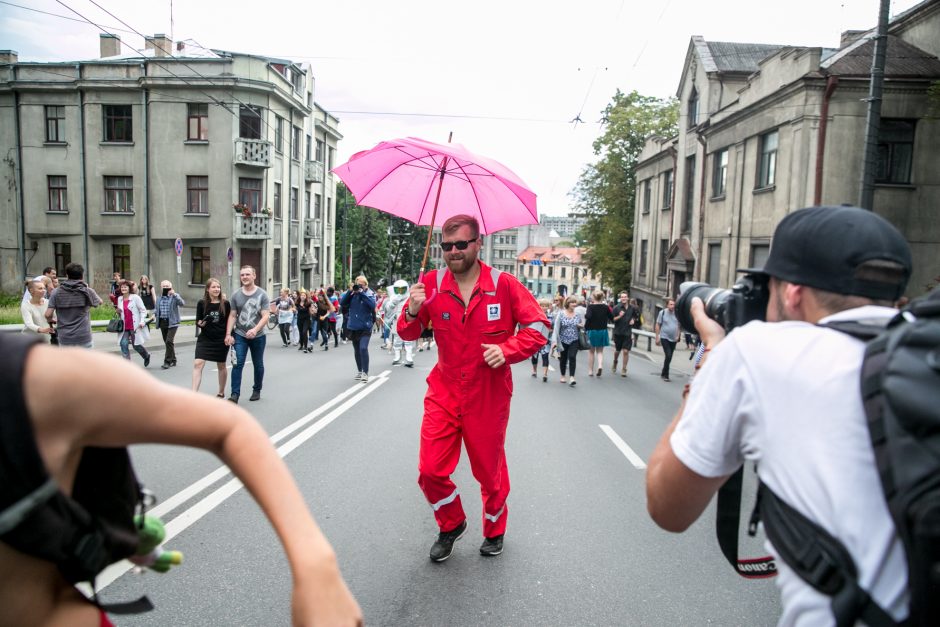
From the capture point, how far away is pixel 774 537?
146 cm

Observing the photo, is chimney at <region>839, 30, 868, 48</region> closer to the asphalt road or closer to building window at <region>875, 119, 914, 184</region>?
building window at <region>875, 119, 914, 184</region>

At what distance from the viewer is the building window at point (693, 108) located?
1188 inches

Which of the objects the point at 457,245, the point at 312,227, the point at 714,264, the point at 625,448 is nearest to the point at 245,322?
the point at 625,448

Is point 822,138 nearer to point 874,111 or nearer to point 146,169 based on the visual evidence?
point 874,111

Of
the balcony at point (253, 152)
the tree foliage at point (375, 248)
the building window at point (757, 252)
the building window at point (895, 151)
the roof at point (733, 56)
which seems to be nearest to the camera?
the building window at point (895, 151)

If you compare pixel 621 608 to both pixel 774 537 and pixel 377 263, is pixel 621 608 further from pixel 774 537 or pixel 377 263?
pixel 377 263

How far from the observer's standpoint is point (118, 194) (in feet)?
114

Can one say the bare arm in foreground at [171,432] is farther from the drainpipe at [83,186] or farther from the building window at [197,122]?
the drainpipe at [83,186]

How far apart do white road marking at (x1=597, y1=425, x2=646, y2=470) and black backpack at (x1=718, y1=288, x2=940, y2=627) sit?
18.9ft

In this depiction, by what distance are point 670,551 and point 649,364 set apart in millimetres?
14631

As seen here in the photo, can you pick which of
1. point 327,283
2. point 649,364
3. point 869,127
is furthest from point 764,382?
point 327,283

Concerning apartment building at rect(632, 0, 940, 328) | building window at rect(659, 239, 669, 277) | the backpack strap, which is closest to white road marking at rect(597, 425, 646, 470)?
the backpack strap

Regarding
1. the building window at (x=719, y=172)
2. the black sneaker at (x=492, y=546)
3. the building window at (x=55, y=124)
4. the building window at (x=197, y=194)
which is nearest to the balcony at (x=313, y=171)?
the building window at (x=197, y=194)

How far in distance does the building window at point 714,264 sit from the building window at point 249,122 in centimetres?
2248
